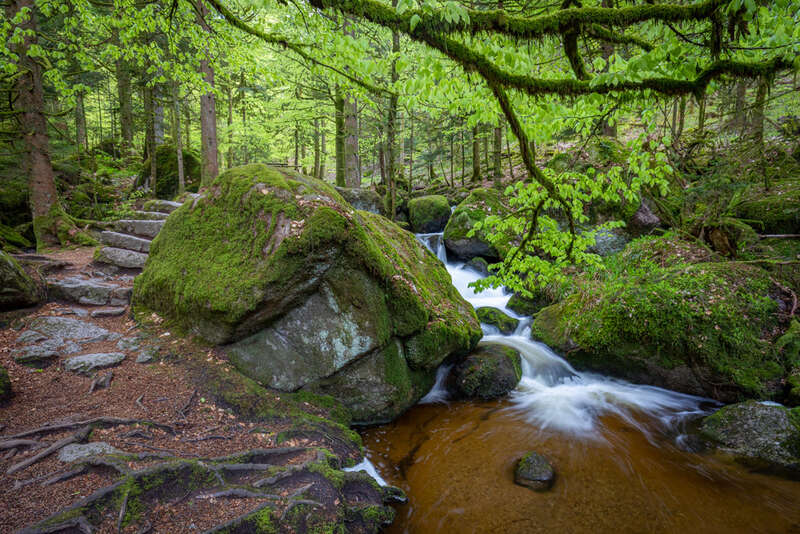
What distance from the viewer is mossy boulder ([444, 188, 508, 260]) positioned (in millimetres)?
12156

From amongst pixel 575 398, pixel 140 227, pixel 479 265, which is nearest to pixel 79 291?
pixel 140 227

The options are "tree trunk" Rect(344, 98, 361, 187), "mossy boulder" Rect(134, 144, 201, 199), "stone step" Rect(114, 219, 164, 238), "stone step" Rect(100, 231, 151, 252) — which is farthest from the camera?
"mossy boulder" Rect(134, 144, 201, 199)

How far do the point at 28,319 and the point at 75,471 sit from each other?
3513mm

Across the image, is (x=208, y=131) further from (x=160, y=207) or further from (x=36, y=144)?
(x=36, y=144)

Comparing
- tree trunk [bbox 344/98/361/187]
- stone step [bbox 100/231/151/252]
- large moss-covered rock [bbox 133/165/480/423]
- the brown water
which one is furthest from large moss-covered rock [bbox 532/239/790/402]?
tree trunk [bbox 344/98/361/187]

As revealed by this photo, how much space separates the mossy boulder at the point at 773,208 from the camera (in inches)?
306

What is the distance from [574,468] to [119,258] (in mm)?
8834

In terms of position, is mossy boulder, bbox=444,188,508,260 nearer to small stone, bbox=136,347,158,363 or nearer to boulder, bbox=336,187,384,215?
boulder, bbox=336,187,384,215

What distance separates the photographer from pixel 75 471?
2.78 metres

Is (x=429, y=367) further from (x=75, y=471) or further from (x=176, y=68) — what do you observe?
(x=176, y=68)

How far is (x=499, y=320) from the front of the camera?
8609 millimetres

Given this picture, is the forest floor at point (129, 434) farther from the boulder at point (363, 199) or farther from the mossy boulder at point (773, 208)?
the mossy boulder at point (773, 208)

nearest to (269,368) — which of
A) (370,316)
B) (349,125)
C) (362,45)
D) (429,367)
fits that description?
(370,316)

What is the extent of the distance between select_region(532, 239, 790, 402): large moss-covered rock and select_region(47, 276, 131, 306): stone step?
325 inches
